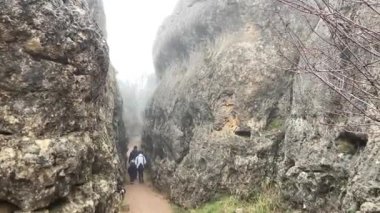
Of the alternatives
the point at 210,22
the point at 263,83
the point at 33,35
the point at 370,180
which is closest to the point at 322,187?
the point at 370,180

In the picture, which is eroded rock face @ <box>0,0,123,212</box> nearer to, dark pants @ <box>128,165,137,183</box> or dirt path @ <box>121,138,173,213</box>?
dirt path @ <box>121,138,173,213</box>

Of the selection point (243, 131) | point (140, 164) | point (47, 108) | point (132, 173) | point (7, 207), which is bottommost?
point (7, 207)

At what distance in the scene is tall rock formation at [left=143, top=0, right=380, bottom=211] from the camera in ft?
43.1

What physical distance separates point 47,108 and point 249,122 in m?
8.36

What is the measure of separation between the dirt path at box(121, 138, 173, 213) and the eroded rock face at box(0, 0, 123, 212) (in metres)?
6.19

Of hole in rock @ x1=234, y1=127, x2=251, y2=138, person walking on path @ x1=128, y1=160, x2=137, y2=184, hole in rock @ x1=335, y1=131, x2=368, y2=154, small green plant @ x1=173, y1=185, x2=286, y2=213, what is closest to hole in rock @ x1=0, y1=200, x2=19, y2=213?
small green plant @ x1=173, y1=185, x2=286, y2=213

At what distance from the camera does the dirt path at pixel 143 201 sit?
17.8m

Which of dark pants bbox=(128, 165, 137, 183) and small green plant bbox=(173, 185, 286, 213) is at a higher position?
dark pants bbox=(128, 165, 137, 183)

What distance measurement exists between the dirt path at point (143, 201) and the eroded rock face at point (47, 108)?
6188 mm

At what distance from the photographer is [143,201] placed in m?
19.0

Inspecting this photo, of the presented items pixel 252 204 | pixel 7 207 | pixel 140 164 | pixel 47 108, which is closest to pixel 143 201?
pixel 140 164

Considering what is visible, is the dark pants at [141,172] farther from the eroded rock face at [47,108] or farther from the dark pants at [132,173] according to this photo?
the eroded rock face at [47,108]

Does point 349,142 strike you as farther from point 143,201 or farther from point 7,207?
point 143,201

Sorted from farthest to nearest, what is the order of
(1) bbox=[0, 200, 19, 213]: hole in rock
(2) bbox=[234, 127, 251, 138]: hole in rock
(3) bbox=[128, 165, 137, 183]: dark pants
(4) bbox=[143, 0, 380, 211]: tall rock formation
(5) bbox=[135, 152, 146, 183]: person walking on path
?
(3) bbox=[128, 165, 137, 183]: dark pants, (5) bbox=[135, 152, 146, 183]: person walking on path, (2) bbox=[234, 127, 251, 138]: hole in rock, (4) bbox=[143, 0, 380, 211]: tall rock formation, (1) bbox=[0, 200, 19, 213]: hole in rock
